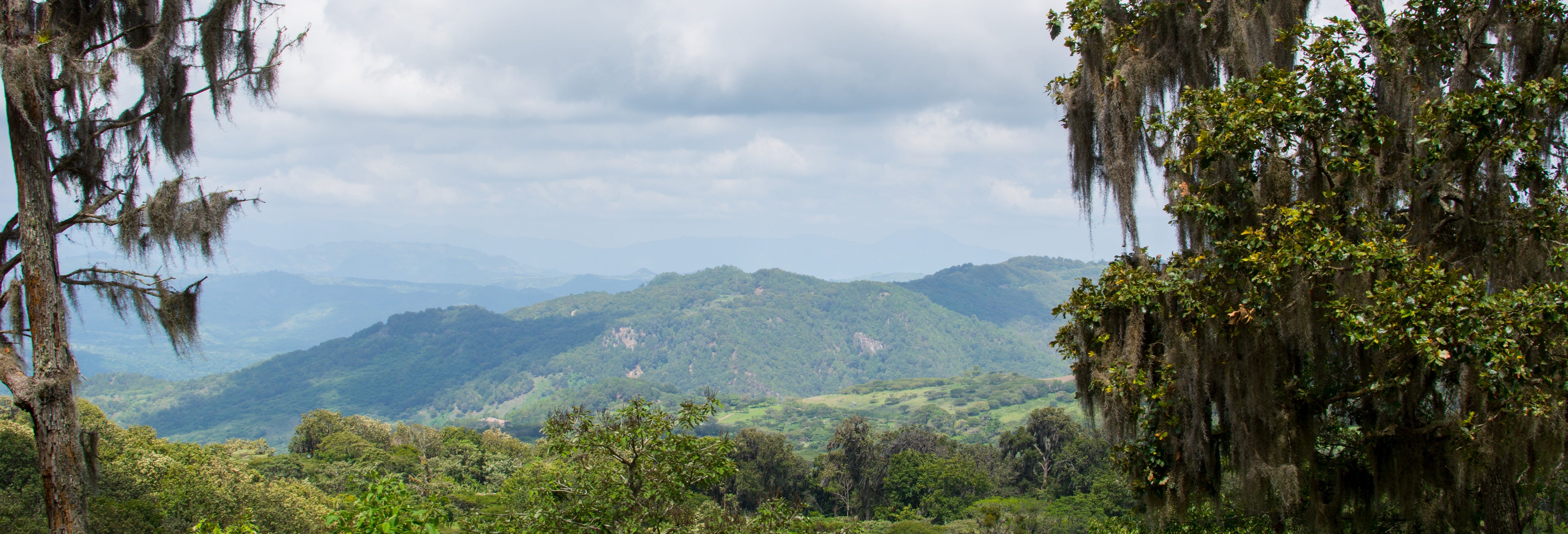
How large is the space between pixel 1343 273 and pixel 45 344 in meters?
10.6

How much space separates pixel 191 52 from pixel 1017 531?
30555mm

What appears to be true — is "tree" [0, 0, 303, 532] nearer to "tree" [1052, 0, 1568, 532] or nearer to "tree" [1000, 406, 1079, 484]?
"tree" [1052, 0, 1568, 532]

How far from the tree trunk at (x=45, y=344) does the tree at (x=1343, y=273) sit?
28.9ft

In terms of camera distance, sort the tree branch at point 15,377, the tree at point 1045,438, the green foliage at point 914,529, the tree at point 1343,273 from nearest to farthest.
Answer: the tree branch at point 15,377
the tree at point 1343,273
the green foliage at point 914,529
the tree at point 1045,438

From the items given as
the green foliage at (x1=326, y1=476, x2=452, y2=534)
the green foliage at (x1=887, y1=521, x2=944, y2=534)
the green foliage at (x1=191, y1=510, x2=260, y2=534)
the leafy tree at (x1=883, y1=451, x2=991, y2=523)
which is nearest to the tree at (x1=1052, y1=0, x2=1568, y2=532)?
the green foliage at (x1=326, y1=476, x2=452, y2=534)

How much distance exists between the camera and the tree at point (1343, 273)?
690cm

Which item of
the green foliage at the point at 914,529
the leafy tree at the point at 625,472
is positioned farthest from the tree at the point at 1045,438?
the leafy tree at the point at 625,472

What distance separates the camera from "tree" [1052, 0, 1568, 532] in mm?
6898

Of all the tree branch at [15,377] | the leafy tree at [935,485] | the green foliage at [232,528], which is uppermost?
the tree branch at [15,377]

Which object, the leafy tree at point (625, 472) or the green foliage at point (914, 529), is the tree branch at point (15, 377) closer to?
the leafy tree at point (625, 472)

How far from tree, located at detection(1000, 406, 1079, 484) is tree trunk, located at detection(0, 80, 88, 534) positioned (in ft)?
182

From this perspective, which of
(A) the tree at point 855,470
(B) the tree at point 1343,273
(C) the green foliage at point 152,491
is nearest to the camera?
(B) the tree at point 1343,273

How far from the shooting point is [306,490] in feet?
96.0

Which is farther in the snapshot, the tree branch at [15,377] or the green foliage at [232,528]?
the tree branch at [15,377]
